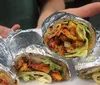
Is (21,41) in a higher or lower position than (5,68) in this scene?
higher

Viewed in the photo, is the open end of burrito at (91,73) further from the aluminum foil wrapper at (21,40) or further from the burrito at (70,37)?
the aluminum foil wrapper at (21,40)

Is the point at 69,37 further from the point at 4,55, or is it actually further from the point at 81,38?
the point at 4,55

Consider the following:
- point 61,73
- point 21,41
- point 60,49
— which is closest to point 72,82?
point 61,73

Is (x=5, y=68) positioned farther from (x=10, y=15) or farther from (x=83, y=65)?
(x=10, y=15)

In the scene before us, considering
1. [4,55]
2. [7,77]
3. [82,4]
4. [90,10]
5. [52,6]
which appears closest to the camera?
[7,77]

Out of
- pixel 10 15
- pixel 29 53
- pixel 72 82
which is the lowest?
pixel 72 82

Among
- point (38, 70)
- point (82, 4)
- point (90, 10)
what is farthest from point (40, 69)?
point (82, 4)

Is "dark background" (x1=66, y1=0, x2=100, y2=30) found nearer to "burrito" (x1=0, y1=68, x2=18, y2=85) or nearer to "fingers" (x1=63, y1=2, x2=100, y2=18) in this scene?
"fingers" (x1=63, y1=2, x2=100, y2=18)
